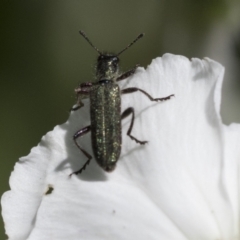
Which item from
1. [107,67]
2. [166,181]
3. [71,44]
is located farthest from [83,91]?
[71,44]

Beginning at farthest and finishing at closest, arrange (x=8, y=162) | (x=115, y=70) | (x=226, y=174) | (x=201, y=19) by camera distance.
A: 1. (x=201, y=19)
2. (x=8, y=162)
3. (x=115, y=70)
4. (x=226, y=174)

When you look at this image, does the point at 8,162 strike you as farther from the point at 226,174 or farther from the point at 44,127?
the point at 226,174

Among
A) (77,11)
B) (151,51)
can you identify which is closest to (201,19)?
(151,51)

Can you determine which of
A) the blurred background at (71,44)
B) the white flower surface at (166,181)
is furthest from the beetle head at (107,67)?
the blurred background at (71,44)

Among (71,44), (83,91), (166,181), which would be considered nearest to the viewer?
(166,181)

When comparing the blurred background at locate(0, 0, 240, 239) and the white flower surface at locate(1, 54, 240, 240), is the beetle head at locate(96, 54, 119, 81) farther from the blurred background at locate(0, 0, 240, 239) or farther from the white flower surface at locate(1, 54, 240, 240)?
the blurred background at locate(0, 0, 240, 239)

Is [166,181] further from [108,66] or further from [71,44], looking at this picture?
[71,44]

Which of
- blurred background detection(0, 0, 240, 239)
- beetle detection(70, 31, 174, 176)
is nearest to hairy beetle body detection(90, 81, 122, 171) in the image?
beetle detection(70, 31, 174, 176)
